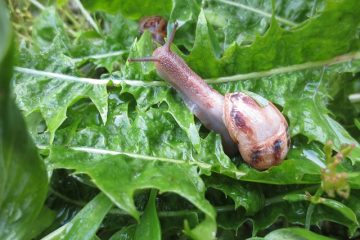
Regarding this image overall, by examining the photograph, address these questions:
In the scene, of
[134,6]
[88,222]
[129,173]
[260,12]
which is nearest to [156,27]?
[134,6]

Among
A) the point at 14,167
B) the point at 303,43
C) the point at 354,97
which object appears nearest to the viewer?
the point at 14,167

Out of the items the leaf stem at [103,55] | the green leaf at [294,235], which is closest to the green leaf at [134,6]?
the leaf stem at [103,55]

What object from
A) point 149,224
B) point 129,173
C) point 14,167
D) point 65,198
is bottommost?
point 65,198

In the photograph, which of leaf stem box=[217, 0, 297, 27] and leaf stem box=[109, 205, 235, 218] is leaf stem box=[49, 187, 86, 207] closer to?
leaf stem box=[109, 205, 235, 218]

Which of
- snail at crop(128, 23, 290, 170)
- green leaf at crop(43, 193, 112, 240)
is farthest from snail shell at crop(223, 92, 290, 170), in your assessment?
green leaf at crop(43, 193, 112, 240)

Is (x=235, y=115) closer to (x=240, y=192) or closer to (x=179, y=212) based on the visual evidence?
(x=240, y=192)

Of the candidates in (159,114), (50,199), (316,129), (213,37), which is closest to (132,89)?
(159,114)

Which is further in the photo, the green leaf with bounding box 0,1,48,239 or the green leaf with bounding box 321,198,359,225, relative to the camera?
the green leaf with bounding box 321,198,359,225
